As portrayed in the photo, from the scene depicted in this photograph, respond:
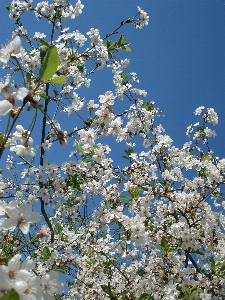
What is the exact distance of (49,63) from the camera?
1284mm

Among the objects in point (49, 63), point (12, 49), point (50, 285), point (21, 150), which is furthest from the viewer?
point (21, 150)

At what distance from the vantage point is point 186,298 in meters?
3.57

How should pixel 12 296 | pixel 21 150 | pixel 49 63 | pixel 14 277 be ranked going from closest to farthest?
1. pixel 12 296
2. pixel 14 277
3. pixel 49 63
4. pixel 21 150

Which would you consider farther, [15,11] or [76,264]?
[76,264]

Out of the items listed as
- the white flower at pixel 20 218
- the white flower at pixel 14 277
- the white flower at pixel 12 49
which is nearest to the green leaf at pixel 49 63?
the white flower at pixel 12 49

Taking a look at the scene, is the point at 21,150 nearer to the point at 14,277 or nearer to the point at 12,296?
the point at 14,277

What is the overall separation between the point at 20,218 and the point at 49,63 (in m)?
0.68

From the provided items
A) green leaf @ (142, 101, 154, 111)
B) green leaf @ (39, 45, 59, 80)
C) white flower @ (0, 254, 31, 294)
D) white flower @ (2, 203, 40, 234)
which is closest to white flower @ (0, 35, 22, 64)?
green leaf @ (39, 45, 59, 80)

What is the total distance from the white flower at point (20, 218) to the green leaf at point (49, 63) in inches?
23.1

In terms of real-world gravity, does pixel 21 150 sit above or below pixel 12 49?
below

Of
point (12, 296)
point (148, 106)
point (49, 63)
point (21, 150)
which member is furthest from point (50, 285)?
point (148, 106)

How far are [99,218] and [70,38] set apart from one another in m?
2.54

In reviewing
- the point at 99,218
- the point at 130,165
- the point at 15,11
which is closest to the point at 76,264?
the point at 99,218

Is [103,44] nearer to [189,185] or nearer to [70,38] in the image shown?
[70,38]
